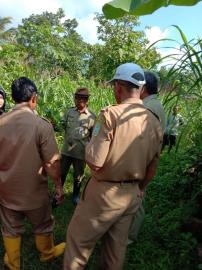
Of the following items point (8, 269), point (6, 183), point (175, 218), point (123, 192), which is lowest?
point (8, 269)

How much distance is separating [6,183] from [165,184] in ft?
9.34

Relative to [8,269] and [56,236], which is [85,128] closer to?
[56,236]

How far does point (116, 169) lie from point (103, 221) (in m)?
0.42

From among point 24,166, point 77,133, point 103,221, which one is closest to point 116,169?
point 103,221

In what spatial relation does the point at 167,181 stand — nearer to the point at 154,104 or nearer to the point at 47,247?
the point at 154,104

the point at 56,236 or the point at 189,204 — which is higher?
the point at 189,204

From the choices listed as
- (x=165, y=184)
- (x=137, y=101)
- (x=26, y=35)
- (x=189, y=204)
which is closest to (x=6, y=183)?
(x=137, y=101)

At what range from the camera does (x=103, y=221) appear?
2920mm

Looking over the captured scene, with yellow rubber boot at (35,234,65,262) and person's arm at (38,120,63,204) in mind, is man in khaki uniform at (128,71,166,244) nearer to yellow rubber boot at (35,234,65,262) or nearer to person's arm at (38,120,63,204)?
yellow rubber boot at (35,234,65,262)

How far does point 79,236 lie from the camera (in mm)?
2959

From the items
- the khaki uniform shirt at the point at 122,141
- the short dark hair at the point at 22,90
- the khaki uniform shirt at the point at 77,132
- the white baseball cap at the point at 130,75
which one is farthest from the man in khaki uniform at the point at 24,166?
the khaki uniform shirt at the point at 77,132

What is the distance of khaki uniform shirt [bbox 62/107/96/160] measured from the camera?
5262 millimetres

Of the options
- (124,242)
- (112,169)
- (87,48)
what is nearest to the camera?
(112,169)

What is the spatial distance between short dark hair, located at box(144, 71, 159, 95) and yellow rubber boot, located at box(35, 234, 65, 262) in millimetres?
1710
